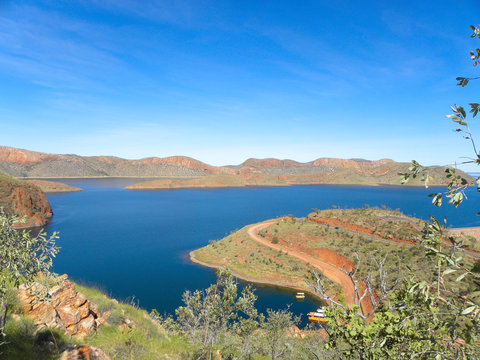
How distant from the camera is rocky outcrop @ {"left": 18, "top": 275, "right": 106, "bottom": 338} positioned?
848 centimetres

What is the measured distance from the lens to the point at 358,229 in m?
46.5

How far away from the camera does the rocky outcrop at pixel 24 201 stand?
219 feet

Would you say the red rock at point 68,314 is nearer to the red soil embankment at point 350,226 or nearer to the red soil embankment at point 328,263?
the red soil embankment at point 328,263

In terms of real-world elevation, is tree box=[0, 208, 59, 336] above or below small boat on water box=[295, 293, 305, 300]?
above

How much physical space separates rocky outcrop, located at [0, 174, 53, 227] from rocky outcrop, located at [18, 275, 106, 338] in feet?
232

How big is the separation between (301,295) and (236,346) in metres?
23.8

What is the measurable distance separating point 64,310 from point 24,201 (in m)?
79.9

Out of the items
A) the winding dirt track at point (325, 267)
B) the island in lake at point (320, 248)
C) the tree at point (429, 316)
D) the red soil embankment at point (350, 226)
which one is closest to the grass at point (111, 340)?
the tree at point (429, 316)

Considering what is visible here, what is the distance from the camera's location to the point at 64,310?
9.27m

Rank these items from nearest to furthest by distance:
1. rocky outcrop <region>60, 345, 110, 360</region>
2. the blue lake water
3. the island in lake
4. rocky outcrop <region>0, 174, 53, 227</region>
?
rocky outcrop <region>60, 345, 110, 360</region> < the blue lake water < the island in lake < rocky outcrop <region>0, 174, 53, 227</region>

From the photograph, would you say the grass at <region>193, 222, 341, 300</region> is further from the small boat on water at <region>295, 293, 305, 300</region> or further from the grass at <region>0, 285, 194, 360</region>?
the grass at <region>0, 285, 194, 360</region>

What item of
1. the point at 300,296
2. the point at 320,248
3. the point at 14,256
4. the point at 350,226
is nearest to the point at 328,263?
the point at 320,248

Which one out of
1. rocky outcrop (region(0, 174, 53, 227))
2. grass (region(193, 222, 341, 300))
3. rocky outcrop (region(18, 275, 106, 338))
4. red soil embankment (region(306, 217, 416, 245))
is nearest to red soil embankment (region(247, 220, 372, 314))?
grass (region(193, 222, 341, 300))

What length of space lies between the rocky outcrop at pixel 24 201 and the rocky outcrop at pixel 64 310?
70666 millimetres
